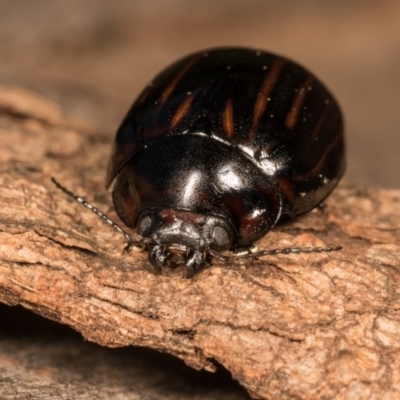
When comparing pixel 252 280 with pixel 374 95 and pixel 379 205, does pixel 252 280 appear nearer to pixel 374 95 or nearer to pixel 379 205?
pixel 379 205

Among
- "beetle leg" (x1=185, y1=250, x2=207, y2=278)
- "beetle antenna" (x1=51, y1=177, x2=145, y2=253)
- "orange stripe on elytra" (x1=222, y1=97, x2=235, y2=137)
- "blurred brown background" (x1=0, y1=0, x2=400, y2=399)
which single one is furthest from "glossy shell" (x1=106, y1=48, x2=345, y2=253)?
"blurred brown background" (x1=0, y1=0, x2=400, y2=399)

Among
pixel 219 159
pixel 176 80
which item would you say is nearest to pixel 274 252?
pixel 219 159

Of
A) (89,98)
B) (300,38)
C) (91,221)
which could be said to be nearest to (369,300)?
(91,221)

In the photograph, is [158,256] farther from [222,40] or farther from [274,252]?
[222,40]

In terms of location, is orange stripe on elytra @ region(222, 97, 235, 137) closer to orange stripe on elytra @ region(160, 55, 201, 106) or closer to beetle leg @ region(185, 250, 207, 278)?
orange stripe on elytra @ region(160, 55, 201, 106)

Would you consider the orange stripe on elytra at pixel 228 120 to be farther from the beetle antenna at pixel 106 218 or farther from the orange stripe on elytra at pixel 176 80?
the beetle antenna at pixel 106 218

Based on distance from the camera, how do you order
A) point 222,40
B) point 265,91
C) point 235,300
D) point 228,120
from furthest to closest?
point 222,40, point 265,91, point 228,120, point 235,300
